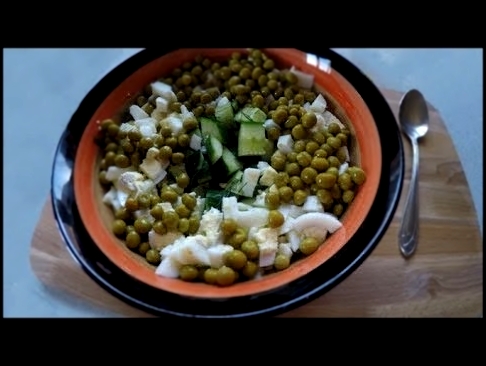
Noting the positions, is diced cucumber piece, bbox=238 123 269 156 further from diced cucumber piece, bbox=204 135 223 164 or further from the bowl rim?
the bowl rim

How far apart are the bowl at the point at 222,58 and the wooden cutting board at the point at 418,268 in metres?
0.12

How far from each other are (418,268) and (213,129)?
1.33 ft

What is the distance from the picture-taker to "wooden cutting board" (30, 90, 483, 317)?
100 centimetres

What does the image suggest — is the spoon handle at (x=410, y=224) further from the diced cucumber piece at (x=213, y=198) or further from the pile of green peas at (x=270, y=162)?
the diced cucumber piece at (x=213, y=198)

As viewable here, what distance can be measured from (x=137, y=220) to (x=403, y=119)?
1.65 feet

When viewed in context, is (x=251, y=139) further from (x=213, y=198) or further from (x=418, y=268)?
(x=418, y=268)

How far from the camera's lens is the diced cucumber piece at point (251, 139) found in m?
0.90

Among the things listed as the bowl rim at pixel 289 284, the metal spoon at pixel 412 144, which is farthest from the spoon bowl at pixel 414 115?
the bowl rim at pixel 289 284

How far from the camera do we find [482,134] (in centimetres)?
120

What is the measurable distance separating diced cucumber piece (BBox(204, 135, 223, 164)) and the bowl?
0.60 ft

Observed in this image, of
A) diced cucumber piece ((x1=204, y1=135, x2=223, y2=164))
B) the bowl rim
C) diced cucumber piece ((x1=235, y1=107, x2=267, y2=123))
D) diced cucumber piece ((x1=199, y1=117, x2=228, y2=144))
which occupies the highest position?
diced cucumber piece ((x1=235, y1=107, x2=267, y2=123))

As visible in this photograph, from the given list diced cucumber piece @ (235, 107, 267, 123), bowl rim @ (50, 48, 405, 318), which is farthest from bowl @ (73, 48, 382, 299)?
diced cucumber piece @ (235, 107, 267, 123)

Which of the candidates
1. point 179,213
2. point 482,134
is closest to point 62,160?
point 179,213

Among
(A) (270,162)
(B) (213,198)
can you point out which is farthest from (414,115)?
(B) (213,198)
